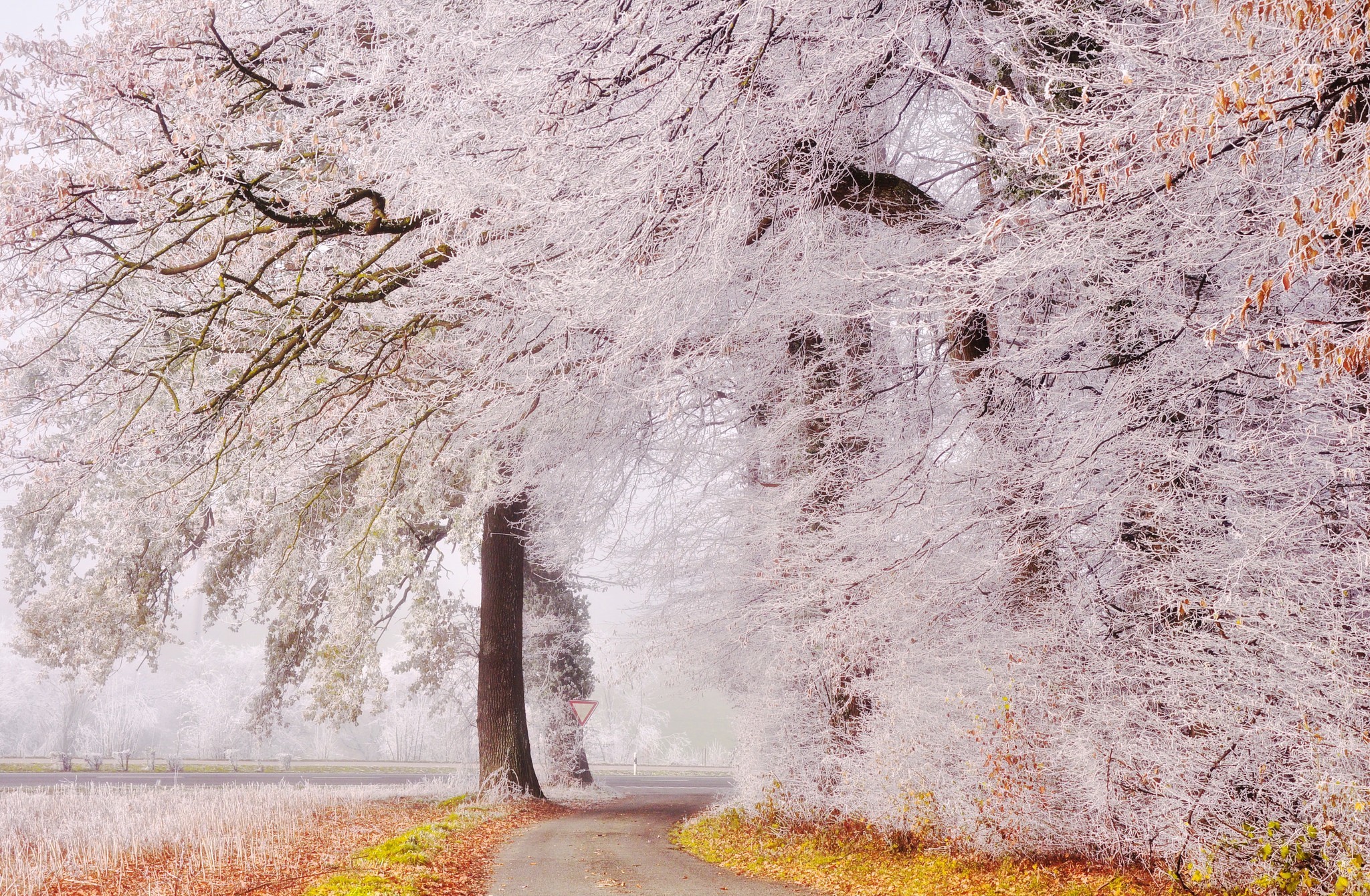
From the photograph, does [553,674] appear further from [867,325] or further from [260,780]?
[867,325]

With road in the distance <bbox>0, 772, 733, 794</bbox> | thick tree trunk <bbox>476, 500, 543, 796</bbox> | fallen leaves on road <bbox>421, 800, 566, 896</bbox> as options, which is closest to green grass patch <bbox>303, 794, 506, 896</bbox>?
fallen leaves on road <bbox>421, 800, 566, 896</bbox>

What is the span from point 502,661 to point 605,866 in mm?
7571

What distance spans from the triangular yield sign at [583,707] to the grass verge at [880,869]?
28.7 feet

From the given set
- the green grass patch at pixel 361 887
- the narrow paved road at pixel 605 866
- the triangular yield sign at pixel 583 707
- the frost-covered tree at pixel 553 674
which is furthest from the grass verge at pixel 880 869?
the frost-covered tree at pixel 553 674

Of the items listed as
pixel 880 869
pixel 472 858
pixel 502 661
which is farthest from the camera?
pixel 502 661

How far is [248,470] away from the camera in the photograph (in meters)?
9.53

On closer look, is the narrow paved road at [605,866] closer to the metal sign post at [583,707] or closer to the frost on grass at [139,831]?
the frost on grass at [139,831]

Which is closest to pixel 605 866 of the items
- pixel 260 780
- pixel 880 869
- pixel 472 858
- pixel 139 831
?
pixel 472 858

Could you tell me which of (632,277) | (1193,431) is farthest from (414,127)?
(1193,431)

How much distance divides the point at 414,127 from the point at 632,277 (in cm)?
195

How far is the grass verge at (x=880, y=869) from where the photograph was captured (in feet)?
21.5

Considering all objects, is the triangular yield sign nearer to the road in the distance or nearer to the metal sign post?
the metal sign post

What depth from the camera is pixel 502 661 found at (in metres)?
16.2

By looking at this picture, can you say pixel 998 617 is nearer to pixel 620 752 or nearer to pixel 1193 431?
pixel 1193 431
